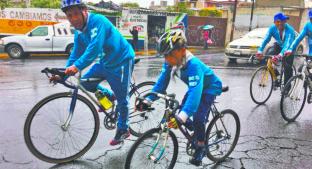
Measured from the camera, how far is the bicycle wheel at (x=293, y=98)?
5.86 meters

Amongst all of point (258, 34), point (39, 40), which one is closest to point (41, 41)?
point (39, 40)

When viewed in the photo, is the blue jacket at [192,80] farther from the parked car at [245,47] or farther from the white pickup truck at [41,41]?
the white pickup truck at [41,41]

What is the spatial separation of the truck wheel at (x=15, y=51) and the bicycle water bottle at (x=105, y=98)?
41.7ft

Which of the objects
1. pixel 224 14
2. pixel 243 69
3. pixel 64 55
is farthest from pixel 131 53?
pixel 224 14

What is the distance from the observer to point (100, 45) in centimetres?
385

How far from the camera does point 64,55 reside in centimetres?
1714

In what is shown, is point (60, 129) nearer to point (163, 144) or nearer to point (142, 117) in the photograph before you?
point (142, 117)

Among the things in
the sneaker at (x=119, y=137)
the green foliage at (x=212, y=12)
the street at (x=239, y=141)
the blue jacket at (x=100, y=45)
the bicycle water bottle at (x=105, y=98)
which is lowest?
the street at (x=239, y=141)

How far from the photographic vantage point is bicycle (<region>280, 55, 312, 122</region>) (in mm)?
5875

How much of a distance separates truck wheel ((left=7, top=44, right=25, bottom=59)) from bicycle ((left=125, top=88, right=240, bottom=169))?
44.5 feet

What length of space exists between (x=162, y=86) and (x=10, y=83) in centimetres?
646

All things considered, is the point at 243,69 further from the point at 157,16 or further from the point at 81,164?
the point at 157,16

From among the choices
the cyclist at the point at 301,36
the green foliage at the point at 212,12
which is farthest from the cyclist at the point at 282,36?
the green foliage at the point at 212,12

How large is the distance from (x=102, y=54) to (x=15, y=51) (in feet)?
42.4
